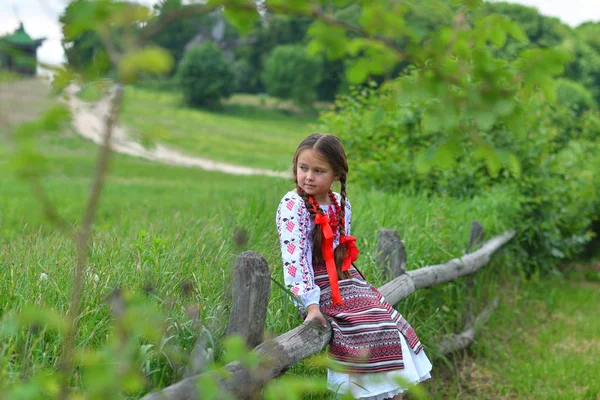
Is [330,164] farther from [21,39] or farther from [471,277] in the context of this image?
[471,277]

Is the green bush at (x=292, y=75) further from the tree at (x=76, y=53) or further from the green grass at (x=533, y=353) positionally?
the tree at (x=76, y=53)

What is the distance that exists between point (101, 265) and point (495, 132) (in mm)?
5817

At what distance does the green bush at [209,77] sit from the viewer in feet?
151

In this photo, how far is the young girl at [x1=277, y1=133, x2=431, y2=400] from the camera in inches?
116

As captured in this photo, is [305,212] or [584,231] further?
[584,231]

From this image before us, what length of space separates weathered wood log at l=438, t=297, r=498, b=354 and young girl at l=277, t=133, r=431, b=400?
1599 mm

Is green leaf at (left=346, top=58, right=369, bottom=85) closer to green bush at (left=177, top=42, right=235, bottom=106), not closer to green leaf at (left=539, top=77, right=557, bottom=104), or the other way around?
green leaf at (left=539, top=77, right=557, bottom=104)

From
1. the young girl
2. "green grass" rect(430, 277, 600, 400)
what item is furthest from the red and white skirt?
"green grass" rect(430, 277, 600, 400)

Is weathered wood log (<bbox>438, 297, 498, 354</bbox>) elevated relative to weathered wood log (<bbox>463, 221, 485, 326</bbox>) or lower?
lower

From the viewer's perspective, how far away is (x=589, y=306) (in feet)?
23.9

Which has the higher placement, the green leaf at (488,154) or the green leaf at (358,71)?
the green leaf at (358,71)

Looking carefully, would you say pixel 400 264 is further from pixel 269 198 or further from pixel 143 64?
pixel 143 64

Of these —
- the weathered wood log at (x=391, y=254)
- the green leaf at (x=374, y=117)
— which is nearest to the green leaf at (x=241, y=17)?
the green leaf at (x=374, y=117)

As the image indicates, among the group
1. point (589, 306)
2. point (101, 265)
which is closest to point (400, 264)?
point (101, 265)
